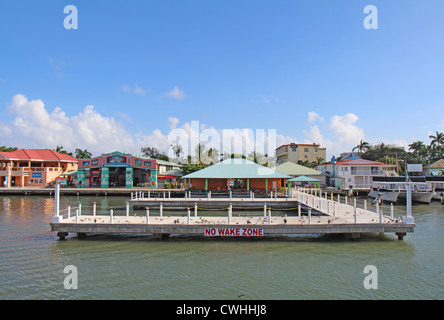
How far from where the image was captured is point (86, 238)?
16.1 metres

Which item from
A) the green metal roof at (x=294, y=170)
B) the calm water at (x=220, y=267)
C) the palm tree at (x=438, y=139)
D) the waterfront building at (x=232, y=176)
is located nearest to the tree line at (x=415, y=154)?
the palm tree at (x=438, y=139)

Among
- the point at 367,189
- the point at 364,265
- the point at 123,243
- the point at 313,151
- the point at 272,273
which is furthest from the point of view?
the point at 313,151

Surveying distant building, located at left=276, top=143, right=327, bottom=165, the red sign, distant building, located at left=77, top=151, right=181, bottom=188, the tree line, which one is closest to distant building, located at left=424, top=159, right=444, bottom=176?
the tree line

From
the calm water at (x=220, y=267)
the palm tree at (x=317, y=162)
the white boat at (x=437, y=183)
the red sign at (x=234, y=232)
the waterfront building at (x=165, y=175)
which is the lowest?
the calm water at (x=220, y=267)

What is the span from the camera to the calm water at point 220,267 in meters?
9.34

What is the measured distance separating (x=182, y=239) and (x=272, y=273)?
6565 millimetres

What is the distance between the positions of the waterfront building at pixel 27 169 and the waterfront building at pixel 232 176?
35373 mm

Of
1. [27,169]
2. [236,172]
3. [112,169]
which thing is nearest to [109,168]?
[112,169]

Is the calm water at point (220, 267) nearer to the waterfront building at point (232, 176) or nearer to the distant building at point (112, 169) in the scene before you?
the waterfront building at point (232, 176)

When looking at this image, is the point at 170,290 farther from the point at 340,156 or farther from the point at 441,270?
the point at 340,156

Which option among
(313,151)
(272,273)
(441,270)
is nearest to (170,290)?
(272,273)

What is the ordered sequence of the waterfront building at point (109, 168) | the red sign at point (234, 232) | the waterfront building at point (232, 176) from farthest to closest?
1. the waterfront building at point (109, 168)
2. the waterfront building at point (232, 176)
3. the red sign at point (234, 232)

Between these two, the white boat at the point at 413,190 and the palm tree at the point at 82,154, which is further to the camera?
the palm tree at the point at 82,154
